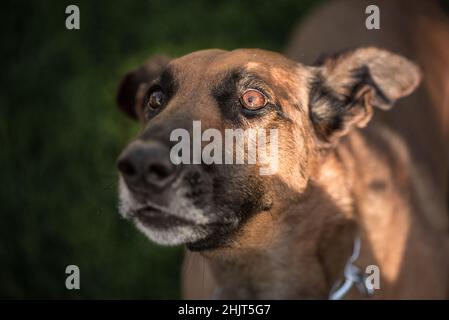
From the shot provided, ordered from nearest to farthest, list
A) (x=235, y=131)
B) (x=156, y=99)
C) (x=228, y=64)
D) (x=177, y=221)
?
(x=177, y=221), (x=235, y=131), (x=228, y=64), (x=156, y=99)

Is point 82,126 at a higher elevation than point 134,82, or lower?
lower

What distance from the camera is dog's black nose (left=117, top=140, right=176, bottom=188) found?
2.78m

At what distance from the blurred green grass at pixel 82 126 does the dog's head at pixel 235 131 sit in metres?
2.18

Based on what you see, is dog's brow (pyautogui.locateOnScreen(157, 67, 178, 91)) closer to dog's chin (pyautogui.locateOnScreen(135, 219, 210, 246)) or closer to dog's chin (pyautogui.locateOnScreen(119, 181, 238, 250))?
dog's chin (pyautogui.locateOnScreen(119, 181, 238, 250))

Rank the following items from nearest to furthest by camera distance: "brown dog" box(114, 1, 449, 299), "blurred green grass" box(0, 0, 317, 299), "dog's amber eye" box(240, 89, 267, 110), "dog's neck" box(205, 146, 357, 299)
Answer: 1. "brown dog" box(114, 1, 449, 299)
2. "dog's amber eye" box(240, 89, 267, 110)
3. "dog's neck" box(205, 146, 357, 299)
4. "blurred green grass" box(0, 0, 317, 299)

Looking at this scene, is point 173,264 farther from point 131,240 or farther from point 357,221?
point 357,221

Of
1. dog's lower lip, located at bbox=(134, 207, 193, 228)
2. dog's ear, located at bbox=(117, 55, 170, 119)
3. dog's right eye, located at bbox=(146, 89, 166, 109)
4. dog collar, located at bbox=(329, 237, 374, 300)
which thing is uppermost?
dog's ear, located at bbox=(117, 55, 170, 119)

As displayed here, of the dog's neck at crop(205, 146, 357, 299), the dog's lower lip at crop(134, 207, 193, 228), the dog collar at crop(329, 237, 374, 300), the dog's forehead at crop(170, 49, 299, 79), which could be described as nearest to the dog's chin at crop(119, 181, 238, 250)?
the dog's lower lip at crop(134, 207, 193, 228)

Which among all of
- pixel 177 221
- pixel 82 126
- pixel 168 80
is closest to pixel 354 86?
pixel 168 80

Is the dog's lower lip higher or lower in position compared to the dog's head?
lower

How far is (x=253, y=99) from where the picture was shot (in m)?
3.26

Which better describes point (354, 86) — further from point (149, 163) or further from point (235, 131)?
point (149, 163)

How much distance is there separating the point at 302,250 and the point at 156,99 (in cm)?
131

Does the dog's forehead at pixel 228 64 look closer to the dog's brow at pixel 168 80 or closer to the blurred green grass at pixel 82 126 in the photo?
the dog's brow at pixel 168 80
